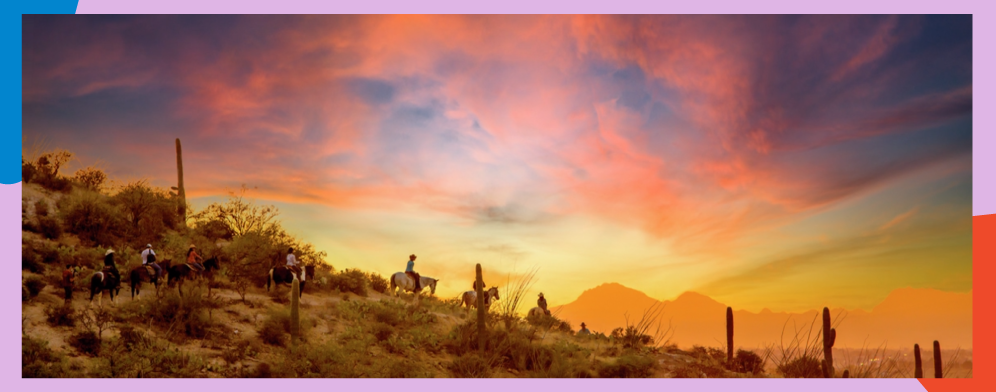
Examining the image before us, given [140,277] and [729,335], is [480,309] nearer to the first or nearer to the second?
[729,335]

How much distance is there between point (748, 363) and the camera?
13992 millimetres

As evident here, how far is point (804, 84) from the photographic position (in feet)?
40.1

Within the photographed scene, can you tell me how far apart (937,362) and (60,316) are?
16.9 m

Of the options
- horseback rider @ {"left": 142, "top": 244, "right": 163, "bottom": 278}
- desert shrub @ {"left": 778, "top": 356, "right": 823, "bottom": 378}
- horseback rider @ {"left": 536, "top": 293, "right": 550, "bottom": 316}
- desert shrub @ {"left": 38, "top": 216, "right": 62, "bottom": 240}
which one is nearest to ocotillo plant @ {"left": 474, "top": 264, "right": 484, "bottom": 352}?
horseback rider @ {"left": 536, "top": 293, "right": 550, "bottom": 316}

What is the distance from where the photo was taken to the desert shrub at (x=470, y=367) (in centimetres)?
1226

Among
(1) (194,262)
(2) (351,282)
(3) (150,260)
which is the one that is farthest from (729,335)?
(3) (150,260)

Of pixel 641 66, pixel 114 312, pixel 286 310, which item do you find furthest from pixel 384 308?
pixel 641 66

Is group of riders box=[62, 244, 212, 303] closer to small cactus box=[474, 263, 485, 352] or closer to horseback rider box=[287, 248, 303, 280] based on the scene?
horseback rider box=[287, 248, 303, 280]

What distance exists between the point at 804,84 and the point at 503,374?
27.6 feet

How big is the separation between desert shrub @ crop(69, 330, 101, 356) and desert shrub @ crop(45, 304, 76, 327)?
427 millimetres

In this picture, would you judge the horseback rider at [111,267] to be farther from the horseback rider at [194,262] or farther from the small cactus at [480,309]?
the small cactus at [480,309]

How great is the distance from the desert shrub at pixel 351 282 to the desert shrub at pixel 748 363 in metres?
10.9

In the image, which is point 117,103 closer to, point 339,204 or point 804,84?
point 339,204
